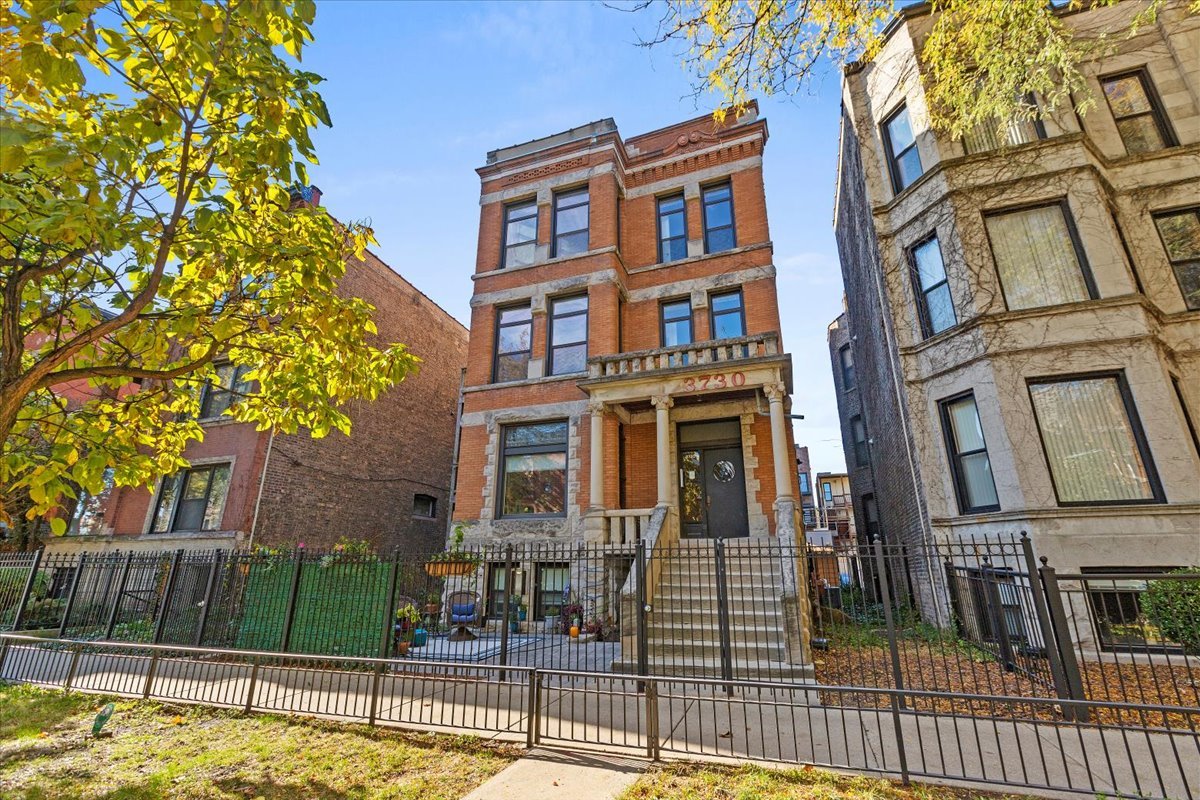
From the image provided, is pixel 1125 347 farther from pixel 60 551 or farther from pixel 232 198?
pixel 60 551

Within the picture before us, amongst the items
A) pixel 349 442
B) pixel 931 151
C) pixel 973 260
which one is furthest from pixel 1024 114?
pixel 349 442

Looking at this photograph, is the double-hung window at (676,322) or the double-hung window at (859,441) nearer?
the double-hung window at (676,322)

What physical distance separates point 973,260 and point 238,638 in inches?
665

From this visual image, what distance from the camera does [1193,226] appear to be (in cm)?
1173

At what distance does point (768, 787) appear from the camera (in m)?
4.54

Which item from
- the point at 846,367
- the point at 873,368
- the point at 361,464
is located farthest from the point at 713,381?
the point at 846,367

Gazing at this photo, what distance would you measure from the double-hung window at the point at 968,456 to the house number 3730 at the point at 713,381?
4494mm

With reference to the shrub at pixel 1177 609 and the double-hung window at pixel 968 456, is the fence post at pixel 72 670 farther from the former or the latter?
the double-hung window at pixel 968 456

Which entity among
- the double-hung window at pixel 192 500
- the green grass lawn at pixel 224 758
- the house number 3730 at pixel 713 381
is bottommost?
the green grass lawn at pixel 224 758

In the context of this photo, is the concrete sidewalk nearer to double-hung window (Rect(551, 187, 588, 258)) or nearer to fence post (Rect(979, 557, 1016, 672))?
fence post (Rect(979, 557, 1016, 672))

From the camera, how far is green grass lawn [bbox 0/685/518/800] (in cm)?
472

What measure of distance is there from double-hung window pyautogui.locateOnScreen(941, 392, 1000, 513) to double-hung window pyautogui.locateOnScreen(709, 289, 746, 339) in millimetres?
5418

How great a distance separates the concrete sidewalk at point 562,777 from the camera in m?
4.47

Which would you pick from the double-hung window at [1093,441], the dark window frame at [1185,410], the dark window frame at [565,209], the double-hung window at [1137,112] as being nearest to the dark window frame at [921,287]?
the double-hung window at [1093,441]
